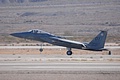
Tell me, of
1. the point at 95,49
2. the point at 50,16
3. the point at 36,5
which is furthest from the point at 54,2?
the point at 95,49

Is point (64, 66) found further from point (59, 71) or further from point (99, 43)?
point (99, 43)

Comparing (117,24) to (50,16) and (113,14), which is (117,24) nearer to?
(113,14)

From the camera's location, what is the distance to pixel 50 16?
127 metres

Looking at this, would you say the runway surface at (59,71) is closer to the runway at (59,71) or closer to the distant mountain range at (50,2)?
the runway at (59,71)

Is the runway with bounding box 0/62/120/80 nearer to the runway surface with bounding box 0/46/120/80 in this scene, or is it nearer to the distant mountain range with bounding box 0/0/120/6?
the runway surface with bounding box 0/46/120/80

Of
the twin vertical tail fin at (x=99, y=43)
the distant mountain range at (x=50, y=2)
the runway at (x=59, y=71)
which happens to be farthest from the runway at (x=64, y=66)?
the distant mountain range at (x=50, y=2)

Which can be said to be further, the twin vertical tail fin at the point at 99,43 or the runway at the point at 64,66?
the twin vertical tail fin at the point at 99,43

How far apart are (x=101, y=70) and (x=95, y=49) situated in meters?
15.8

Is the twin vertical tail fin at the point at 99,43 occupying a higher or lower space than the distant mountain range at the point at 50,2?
lower

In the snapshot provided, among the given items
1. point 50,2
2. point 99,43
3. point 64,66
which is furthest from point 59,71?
point 50,2

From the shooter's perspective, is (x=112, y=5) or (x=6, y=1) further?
(x=6, y=1)

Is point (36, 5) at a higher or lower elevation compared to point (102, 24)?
higher

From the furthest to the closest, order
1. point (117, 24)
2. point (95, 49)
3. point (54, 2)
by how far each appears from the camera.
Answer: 1. point (54, 2)
2. point (117, 24)
3. point (95, 49)

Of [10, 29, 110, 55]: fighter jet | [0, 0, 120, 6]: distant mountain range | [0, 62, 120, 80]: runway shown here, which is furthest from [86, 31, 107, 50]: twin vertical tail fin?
[0, 0, 120, 6]: distant mountain range
